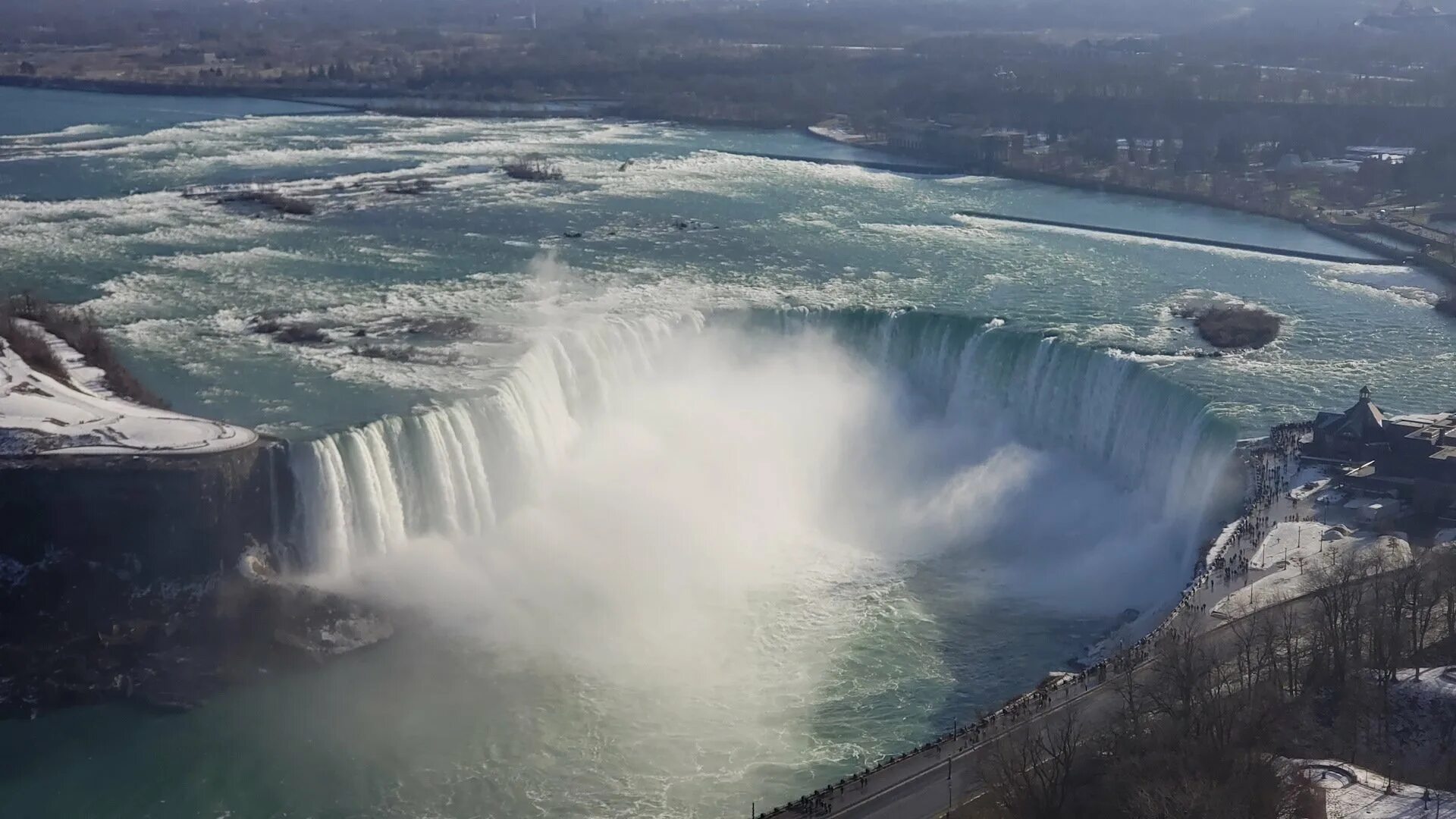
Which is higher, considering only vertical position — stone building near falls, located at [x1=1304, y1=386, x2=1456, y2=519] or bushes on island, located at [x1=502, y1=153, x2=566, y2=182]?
bushes on island, located at [x1=502, y1=153, x2=566, y2=182]

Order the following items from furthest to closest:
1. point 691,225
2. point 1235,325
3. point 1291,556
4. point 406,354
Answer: point 691,225, point 1235,325, point 406,354, point 1291,556

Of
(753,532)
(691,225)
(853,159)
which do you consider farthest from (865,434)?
(853,159)

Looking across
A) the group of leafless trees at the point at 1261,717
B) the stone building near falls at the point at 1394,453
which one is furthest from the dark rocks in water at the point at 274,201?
the group of leafless trees at the point at 1261,717

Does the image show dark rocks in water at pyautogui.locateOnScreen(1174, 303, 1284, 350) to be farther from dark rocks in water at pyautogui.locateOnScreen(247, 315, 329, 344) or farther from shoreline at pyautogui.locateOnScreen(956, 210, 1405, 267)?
dark rocks in water at pyautogui.locateOnScreen(247, 315, 329, 344)

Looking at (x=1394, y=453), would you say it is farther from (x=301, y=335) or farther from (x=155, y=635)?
(x=301, y=335)

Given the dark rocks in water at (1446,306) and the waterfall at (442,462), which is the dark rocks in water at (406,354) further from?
the dark rocks in water at (1446,306)

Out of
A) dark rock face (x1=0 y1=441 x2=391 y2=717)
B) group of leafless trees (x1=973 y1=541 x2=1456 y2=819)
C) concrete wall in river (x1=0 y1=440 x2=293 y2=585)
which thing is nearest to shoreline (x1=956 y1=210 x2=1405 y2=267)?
group of leafless trees (x1=973 y1=541 x2=1456 y2=819)
